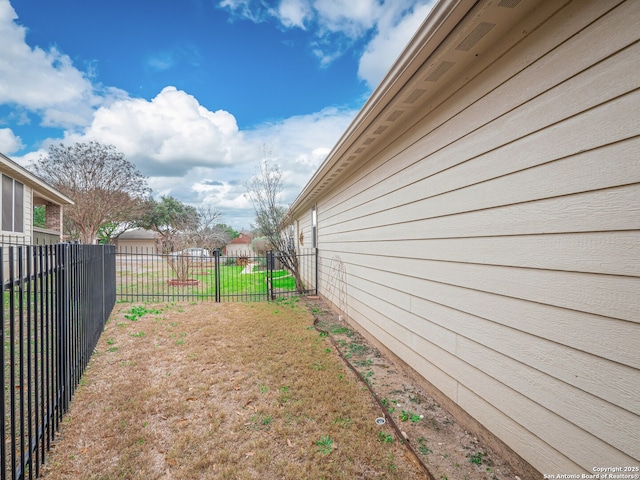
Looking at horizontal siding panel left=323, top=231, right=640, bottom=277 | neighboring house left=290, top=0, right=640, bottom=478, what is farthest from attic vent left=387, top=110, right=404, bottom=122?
horizontal siding panel left=323, top=231, right=640, bottom=277

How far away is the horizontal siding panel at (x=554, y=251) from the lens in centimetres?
140

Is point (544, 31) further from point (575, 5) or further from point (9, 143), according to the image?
point (9, 143)

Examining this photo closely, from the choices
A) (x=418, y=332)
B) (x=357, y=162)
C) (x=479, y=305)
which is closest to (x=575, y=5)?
(x=479, y=305)

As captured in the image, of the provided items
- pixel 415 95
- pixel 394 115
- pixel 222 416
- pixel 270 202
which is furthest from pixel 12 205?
pixel 415 95

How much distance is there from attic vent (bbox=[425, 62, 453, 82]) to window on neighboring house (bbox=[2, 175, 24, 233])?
10.8 meters

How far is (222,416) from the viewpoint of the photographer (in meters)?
2.63

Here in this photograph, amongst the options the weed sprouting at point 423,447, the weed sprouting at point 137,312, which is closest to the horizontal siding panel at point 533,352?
the weed sprouting at point 423,447

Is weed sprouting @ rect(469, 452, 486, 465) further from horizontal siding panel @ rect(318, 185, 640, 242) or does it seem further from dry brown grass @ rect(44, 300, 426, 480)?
horizontal siding panel @ rect(318, 185, 640, 242)

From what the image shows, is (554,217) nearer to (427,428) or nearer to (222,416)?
(427,428)

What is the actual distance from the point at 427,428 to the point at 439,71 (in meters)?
3.03

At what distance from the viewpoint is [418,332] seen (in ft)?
10.7

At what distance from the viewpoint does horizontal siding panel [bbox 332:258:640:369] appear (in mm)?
1400

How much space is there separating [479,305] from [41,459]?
11.0 ft

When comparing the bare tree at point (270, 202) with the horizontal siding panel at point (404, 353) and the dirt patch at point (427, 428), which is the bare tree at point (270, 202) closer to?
the horizontal siding panel at point (404, 353)
